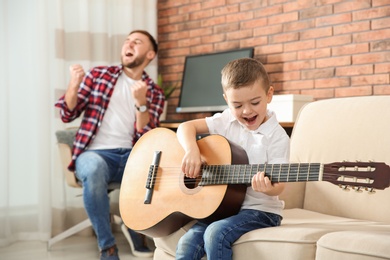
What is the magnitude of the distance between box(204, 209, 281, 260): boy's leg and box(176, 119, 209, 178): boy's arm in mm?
213

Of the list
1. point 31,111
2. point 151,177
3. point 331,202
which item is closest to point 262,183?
point 151,177

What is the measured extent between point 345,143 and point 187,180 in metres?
0.72

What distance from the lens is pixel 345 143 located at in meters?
2.42

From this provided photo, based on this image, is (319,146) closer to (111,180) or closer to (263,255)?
(263,255)

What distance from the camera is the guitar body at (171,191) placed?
1985 mm

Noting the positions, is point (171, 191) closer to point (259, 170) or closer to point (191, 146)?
point (191, 146)

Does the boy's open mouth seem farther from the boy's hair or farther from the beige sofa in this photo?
the beige sofa

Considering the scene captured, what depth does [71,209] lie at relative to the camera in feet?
13.7

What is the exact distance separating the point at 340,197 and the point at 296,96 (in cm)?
108

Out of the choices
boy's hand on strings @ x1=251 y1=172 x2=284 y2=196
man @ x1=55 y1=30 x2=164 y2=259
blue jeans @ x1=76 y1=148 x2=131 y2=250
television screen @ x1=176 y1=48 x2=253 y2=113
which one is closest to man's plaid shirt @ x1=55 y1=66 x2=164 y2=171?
man @ x1=55 y1=30 x2=164 y2=259

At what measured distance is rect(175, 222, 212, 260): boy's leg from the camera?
6.40ft

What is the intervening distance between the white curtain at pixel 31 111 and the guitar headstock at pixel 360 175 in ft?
8.61

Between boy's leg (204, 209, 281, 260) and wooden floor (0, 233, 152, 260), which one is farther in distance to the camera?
wooden floor (0, 233, 152, 260)

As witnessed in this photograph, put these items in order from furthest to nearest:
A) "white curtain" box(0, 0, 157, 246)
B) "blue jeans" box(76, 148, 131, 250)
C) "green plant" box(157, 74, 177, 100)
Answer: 1. "green plant" box(157, 74, 177, 100)
2. "white curtain" box(0, 0, 157, 246)
3. "blue jeans" box(76, 148, 131, 250)
